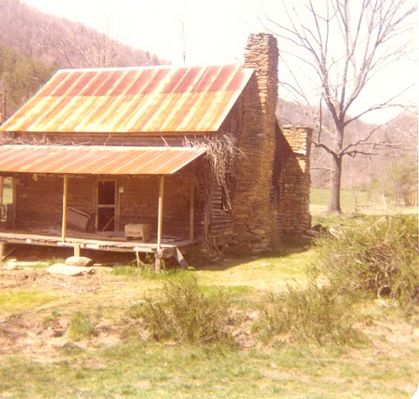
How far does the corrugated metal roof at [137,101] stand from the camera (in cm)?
1739

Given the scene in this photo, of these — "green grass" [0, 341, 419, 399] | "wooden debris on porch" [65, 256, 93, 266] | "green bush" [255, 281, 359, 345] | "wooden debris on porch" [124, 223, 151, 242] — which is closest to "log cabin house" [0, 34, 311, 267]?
"wooden debris on porch" [124, 223, 151, 242]

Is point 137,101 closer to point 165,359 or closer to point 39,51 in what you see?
point 165,359

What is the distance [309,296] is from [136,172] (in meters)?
6.37

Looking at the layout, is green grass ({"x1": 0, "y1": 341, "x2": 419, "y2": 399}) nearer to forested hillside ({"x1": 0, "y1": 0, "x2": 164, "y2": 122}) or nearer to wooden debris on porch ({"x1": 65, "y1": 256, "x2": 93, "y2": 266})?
wooden debris on porch ({"x1": 65, "y1": 256, "x2": 93, "y2": 266})

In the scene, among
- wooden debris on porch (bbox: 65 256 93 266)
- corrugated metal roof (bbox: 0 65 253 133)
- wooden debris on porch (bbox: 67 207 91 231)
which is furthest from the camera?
wooden debris on porch (bbox: 67 207 91 231)

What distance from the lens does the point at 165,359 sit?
314 inches

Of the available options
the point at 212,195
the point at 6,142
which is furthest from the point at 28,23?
the point at 212,195

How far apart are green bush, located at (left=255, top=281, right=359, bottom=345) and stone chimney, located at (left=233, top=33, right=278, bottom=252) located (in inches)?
357

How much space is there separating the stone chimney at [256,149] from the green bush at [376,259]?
763cm

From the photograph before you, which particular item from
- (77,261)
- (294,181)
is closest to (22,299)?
(77,261)

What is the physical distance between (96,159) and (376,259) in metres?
9.11

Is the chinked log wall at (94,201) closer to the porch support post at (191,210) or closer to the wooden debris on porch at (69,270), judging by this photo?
the porch support post at (191,210)

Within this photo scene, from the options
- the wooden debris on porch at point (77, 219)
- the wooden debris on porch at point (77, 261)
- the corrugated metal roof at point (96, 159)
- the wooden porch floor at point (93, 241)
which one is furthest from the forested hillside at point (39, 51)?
the wooden debris on porch at point (77, 261)

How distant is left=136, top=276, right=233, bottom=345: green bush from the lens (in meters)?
8.73
